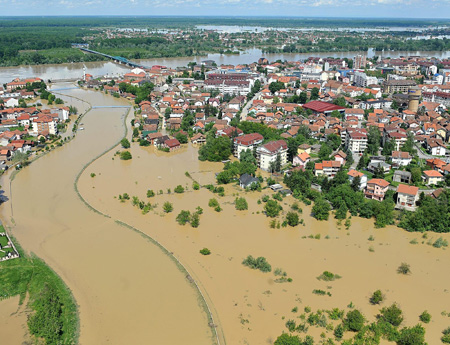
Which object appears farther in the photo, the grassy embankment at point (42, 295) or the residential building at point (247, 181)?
the residential building at point (247, 181)

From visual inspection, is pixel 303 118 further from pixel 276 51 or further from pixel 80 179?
pixel 276 51

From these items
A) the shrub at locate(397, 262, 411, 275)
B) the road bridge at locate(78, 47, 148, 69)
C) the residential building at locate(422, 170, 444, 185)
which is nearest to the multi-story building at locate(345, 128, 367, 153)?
the residential building at locate(422, 170, 444, 185)

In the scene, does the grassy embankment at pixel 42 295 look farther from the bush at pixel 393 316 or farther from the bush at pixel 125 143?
the bush at pixel 125 143

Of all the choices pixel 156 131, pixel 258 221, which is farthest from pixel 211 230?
pixel 156 131

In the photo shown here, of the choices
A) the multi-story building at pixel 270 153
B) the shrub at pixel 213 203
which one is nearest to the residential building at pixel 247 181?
the multi-story building at pixel 270 153

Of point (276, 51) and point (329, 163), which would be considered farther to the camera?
point (276, 51)

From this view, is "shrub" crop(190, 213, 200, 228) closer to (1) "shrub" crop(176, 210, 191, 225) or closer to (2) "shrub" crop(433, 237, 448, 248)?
(1) "shrub" crop(176, 210, 191, 225)

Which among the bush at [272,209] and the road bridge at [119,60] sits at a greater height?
the road bridge at [119,60]
